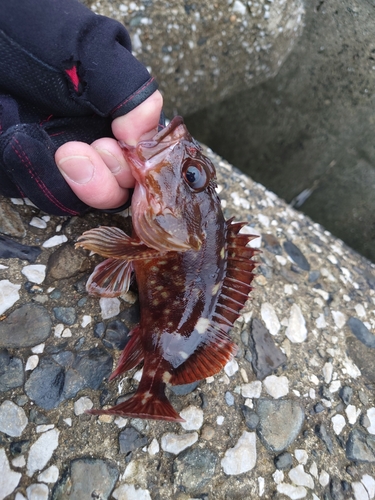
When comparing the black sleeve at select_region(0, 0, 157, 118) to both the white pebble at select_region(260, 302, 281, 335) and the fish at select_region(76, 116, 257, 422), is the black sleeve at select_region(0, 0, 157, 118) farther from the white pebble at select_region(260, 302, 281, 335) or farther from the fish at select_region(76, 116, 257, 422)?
the white pebble at select_region(260, 302, 281, 335)

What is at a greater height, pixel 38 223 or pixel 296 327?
pixel 296 327

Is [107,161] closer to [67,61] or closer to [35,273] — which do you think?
[67,61]

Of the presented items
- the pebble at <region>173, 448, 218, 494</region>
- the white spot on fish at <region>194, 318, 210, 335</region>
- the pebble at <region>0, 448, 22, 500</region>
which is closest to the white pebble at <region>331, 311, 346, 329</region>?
the white spot on fish at <region>194, 318, 210, 335</region>

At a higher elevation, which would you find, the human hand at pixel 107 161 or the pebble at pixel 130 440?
the human hand at pixel 107 161

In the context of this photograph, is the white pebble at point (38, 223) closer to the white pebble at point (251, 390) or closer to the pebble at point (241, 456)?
the white pebble at point (251, 390)

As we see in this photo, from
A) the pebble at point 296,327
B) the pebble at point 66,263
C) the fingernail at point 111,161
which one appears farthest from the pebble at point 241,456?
the fingernail at point 111,161

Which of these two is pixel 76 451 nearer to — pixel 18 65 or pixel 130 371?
pixel 130 371

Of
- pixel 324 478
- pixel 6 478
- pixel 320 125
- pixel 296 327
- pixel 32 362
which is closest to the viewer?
pixel 6 478

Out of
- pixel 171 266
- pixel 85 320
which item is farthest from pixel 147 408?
pixel 171 266
